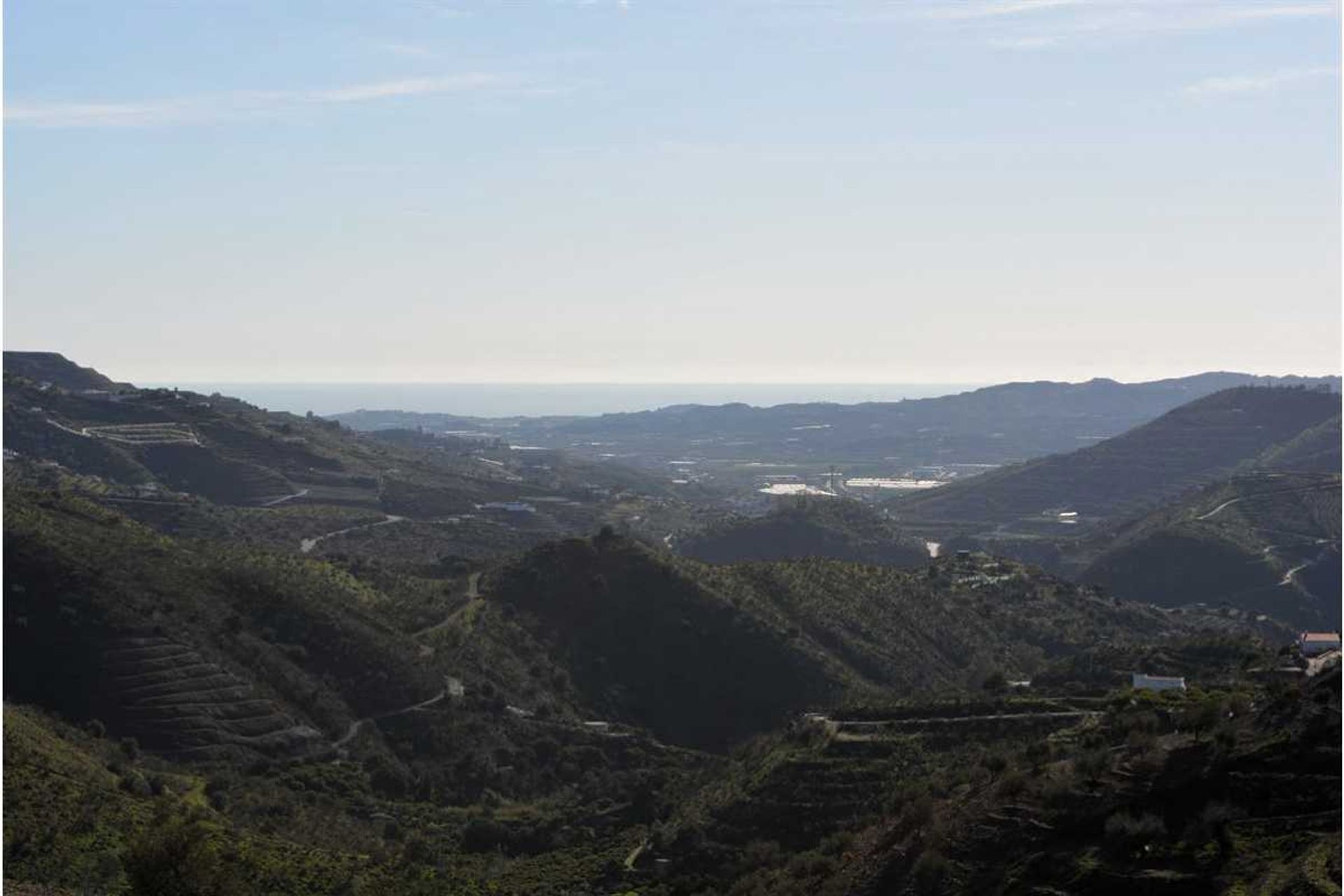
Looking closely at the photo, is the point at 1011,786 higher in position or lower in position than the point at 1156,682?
higher

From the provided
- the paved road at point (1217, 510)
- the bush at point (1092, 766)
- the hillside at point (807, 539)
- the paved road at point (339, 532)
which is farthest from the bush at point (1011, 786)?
the paved road at point (1217, 510)

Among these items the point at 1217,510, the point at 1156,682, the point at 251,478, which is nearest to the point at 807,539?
the point at 1217,510

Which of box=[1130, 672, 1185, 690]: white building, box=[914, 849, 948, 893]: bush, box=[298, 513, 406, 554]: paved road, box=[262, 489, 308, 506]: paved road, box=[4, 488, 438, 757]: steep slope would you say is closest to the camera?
box=[914, 849, 948, 893]: bush

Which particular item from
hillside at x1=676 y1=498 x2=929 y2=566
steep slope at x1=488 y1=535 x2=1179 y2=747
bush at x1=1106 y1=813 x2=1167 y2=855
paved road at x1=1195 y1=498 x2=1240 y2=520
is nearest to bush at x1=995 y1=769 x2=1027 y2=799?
bush at x1=1106 y1=813 x2=1167 y2=855

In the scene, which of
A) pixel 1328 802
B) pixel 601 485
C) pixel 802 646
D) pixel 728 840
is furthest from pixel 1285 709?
pixel 601 485

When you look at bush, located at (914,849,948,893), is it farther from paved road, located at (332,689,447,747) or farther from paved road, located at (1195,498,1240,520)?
paved road, located at (1195,498,1240,520)

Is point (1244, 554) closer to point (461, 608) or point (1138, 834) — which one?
point (461, 608)

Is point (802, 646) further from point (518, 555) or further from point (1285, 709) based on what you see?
point (1285, 709)

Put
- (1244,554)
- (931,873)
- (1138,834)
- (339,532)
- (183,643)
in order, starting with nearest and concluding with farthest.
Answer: (1138,834), (931,873), (183,643), (339,532), (1244,554)
